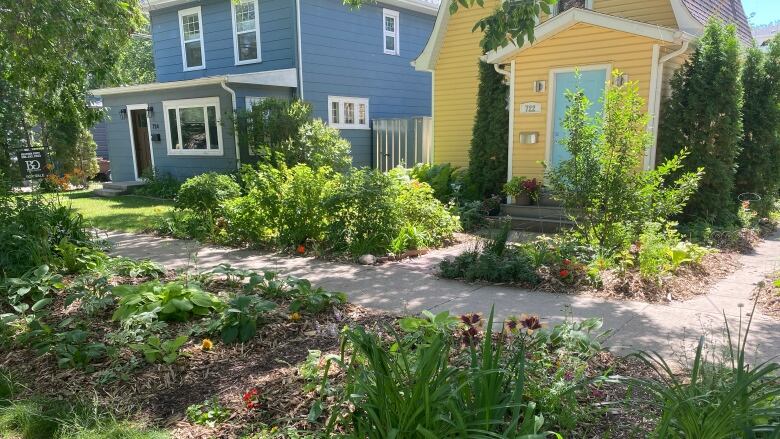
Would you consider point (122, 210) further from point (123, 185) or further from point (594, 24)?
point (594, 24)

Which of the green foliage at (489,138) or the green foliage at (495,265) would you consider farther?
the green foliage at (489,138)

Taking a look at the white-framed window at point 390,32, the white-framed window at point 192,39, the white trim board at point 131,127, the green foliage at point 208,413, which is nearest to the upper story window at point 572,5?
the white-framed window at point 390,32

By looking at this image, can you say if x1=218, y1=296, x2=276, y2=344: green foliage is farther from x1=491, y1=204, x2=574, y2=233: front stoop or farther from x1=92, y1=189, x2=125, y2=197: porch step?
x1=92, y1=189, x2=125, y2=197: porch step

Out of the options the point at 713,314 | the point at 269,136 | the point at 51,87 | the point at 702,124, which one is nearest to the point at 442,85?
→ the point at 269,136

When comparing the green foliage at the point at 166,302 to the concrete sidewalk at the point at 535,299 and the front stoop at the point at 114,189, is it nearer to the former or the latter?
the concrete sidewalk at the point at 535,299

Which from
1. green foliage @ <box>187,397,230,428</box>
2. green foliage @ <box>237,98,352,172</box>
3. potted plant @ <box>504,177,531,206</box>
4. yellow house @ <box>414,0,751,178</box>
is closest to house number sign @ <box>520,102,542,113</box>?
yellow house @ <box>414,0,751,178</box>

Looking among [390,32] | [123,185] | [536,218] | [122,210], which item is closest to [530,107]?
[536,218]

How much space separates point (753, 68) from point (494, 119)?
4370mm

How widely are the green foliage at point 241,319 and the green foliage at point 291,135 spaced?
8349 millimetres

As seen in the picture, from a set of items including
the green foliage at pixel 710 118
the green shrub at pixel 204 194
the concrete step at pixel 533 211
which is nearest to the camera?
the green foliage at pixel 710 118

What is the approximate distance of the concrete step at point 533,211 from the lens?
9.05 meters

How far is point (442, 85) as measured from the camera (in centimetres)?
1263

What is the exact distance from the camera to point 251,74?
13359 millimetres

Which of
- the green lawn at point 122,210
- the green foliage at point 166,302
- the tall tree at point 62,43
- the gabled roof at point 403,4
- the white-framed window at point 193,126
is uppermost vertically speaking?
the gabled roof at point 403,4
